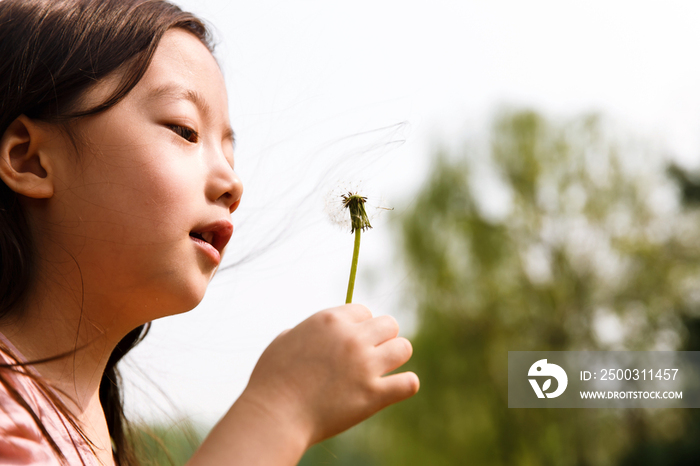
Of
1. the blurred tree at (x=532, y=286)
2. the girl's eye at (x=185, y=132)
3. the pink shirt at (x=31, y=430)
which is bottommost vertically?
the pink shirt at (x=31, y=430)

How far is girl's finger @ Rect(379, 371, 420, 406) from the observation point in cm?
76

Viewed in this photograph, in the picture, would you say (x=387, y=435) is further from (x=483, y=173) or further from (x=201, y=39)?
(x=201, y=39)

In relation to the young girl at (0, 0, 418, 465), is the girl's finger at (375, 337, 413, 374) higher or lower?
lower

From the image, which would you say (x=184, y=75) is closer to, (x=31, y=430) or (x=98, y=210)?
(x=98, y=210)

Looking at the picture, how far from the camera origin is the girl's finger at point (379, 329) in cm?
77

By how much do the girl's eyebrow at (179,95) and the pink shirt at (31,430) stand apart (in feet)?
1.45

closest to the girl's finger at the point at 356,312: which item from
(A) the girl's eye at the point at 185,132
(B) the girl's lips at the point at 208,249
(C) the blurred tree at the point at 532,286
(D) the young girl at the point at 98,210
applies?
(D) the young girl at the point at 98,210

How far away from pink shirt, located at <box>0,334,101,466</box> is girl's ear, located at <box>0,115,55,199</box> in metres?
0.23

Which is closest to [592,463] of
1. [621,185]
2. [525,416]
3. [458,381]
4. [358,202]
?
[525,416]

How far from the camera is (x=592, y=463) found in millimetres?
7480

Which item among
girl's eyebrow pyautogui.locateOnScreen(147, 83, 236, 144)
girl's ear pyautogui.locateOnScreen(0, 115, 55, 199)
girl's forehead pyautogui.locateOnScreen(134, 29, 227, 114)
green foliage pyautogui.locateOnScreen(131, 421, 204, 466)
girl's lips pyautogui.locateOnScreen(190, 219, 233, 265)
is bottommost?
green foliage pyautogui.locateOnScreen(131, 421, 204, 466)

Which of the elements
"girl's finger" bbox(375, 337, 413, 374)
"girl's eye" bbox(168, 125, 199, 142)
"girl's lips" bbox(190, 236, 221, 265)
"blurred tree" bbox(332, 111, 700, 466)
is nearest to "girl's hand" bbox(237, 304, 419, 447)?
"girl's finger" bbox(375, 337, 413, 374)

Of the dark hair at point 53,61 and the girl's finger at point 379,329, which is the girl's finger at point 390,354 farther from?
the dark hair at point 53,61

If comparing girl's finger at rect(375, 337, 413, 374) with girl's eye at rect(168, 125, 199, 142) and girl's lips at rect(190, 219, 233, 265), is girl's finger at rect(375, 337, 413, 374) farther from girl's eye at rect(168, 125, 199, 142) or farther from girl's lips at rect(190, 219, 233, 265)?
girl's eye at rect(168, 125, 199, 142)
